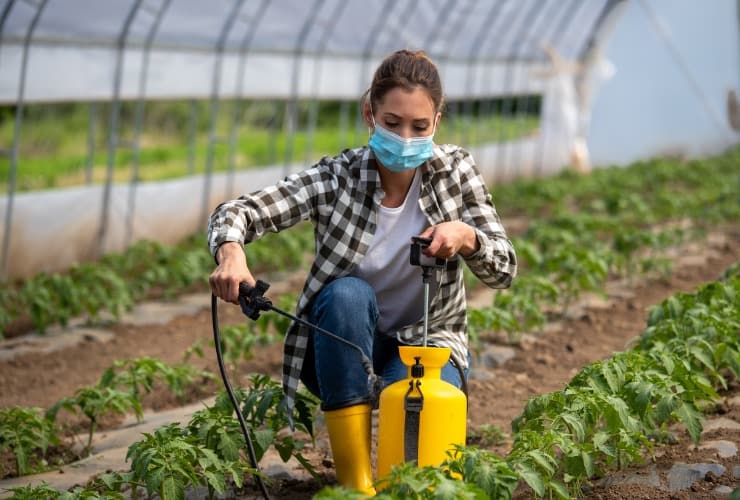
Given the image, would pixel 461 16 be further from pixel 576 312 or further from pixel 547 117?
pixel 576 312

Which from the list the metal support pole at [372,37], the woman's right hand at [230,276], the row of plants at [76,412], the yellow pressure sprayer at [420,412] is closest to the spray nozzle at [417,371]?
the yellow pressure sprayer at [420,412]

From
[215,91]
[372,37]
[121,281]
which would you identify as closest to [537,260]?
[121,281]

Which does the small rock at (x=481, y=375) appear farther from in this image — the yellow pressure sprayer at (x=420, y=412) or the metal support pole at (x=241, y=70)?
the metal support pole at (x=241, y=70)

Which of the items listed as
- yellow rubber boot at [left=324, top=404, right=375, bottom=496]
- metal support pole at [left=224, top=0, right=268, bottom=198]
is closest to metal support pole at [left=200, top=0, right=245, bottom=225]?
metal support pole at [left=224, top=0, right=268, bottom=198]

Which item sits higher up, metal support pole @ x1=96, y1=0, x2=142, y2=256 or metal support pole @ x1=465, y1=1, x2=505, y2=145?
metal support pole @ x1=465, y1=1, x2=505, y2=145

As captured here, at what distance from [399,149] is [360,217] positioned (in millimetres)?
245

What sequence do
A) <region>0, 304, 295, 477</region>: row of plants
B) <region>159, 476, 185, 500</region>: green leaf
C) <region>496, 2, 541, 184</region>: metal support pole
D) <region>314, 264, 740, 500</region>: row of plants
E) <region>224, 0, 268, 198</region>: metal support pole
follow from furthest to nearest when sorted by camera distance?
<region>496, 2, 541, 184</region>: metal support pole
<region>224, 0, 268, 198</region>: metal support pole
<region>0, 304, 295, 477</region>: row of plants
<region>159, 476, 185, 500</region>: green leaf
<region>314, 264, 740, 500</region>: row of plants

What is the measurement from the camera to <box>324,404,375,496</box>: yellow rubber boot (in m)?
2.80

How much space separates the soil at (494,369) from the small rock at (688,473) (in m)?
0.04

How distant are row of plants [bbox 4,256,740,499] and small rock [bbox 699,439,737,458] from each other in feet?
0.47

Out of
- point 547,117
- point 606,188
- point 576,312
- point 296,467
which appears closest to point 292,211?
point 296,467

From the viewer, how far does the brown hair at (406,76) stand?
9.24 ft

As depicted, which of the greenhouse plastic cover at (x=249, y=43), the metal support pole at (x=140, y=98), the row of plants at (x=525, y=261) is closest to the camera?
the row of plants at (x=525, y=261)

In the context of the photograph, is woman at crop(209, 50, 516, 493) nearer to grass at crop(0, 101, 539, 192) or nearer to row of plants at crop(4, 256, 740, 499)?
row of plants at crop(4, 256, 740, 499)
